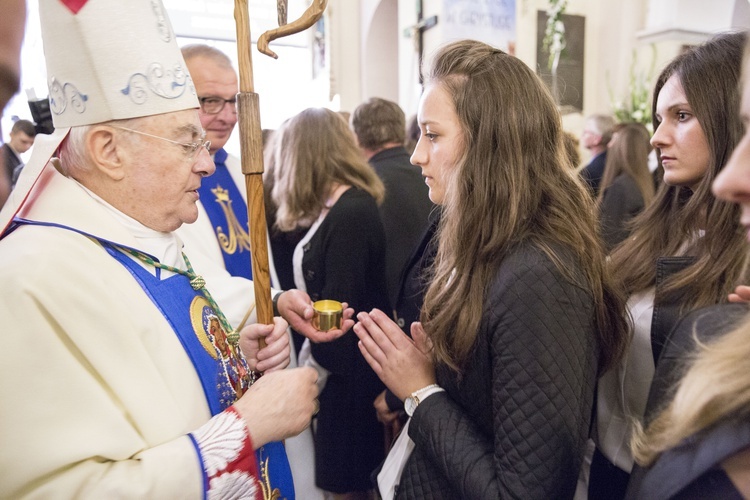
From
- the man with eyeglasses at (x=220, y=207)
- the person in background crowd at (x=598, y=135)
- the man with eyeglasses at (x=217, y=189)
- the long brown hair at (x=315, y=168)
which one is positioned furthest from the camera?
the person in background crowd at (x=598, y=135)

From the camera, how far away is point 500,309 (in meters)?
1.27

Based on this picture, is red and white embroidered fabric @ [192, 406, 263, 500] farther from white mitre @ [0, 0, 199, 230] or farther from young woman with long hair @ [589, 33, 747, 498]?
young woman with long hair @ [589, 33, 747, 498]

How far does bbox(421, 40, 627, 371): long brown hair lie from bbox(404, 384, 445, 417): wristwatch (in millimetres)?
93

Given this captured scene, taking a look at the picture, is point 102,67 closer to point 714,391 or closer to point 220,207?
point 220,207

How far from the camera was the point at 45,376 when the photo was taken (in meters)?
1.10

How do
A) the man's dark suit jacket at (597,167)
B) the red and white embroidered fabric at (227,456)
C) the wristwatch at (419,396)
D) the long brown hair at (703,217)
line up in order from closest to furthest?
the red and white embroidered fabric at (227,456) < the wristwatch at (419,396) < the long brown hair at (703,217) < the man's dark suit jacket at (597,167)

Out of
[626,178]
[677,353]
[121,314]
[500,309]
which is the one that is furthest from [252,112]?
[626,178]

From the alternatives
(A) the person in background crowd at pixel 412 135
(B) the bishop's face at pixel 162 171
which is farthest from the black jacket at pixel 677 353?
(A) the person in background crowd at pixel 412 135

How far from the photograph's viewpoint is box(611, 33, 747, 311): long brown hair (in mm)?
1566

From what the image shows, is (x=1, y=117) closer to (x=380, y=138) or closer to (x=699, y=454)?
(x=699, y=454)

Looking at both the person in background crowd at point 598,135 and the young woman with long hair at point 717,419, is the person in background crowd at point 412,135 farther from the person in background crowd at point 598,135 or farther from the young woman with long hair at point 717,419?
the young woman with long hair at point 717,419

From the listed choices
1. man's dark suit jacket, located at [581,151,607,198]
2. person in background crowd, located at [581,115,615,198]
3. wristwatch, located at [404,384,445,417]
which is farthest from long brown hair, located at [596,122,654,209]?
wristwatch, located at [404,384,445,417]

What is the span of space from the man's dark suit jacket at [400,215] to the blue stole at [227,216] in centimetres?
94

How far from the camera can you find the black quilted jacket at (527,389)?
1229 mm
